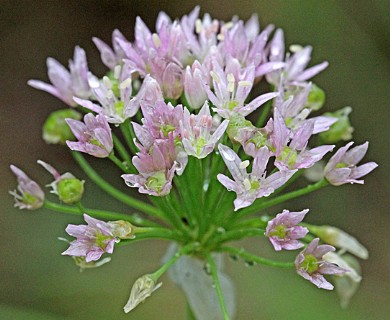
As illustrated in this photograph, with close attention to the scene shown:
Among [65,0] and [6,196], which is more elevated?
[65,0]

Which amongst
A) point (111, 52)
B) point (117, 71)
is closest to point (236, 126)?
point (117, 71)

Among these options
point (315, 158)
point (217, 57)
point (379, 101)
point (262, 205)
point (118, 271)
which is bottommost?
point (118, 271)

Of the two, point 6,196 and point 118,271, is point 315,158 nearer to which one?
point 118,271

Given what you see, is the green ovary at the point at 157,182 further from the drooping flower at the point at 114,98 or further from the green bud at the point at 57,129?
the green bud at the point at 57,129

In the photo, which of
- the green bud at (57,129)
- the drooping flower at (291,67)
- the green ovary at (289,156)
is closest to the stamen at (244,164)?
the green ovary at (289,156)

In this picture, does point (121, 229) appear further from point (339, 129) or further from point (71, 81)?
point (339, 129)

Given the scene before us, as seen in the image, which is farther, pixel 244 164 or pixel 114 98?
pixel 114 98

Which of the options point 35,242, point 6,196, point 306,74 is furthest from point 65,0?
point 306,74
